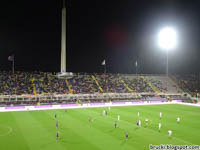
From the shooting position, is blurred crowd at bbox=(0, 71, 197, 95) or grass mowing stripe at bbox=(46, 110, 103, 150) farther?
blurred crowd at bbox=(0, 71, 197, 95)

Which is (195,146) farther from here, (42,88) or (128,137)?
(42,88)

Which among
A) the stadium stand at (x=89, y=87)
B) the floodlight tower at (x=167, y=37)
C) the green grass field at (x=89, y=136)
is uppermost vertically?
the floodlight tower at (x=167, y=37)

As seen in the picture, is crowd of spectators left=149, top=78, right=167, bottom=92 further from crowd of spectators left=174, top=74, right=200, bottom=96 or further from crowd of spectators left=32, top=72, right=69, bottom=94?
crowd of spectators left=32, top=72, right=69, bottom=94

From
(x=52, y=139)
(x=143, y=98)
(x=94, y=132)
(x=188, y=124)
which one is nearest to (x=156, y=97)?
(x=143, y=98)

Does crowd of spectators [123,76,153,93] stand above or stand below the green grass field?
above

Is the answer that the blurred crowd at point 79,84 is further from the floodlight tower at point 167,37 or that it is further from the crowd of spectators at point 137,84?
the floodlight tower at point 167,37

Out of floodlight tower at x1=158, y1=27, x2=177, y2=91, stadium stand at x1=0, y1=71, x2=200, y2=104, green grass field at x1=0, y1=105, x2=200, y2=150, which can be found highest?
floodlight tower at x1=158, y1=27, x2=177, y2=91

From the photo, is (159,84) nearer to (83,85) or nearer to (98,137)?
(83,85)

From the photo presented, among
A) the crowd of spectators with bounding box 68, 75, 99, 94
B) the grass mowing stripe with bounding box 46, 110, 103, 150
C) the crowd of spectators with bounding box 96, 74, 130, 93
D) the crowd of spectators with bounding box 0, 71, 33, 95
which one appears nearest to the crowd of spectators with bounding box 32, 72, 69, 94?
the crowd of spectators with bounding box 0, 71, 33, 95

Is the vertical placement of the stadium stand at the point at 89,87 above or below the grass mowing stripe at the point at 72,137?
above

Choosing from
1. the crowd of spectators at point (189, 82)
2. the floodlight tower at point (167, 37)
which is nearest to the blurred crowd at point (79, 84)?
the crowd of spectators at point (189, 82)

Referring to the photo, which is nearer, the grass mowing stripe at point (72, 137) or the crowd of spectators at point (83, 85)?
the grass mowing stripe at point (72, 137)

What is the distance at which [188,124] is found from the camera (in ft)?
93.4

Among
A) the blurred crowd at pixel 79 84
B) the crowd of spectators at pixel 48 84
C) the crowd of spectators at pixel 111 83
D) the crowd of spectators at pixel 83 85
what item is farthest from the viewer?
the crowd of spectators at pixel 111 83
